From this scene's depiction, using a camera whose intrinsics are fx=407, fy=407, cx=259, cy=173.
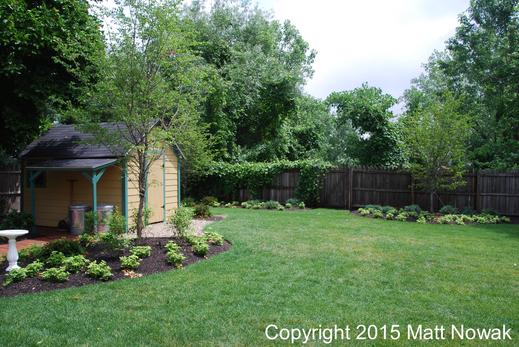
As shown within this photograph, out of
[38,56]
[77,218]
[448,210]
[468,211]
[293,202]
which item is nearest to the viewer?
[77,218]

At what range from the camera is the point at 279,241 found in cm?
926

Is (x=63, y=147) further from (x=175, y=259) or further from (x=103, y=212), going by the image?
(x=175, y=259)

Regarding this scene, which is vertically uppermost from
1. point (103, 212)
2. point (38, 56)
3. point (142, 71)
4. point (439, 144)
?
point (38, 56)

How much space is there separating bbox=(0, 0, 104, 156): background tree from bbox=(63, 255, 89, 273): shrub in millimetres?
4598

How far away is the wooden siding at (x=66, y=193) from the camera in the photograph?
11.5 meters

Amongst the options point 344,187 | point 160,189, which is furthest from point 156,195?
point 344,187

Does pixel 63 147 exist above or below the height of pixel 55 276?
above

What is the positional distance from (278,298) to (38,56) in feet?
32.8

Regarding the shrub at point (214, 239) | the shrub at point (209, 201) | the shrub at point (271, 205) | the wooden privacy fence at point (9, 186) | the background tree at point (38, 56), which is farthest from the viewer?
the shrub at point (209, 201)

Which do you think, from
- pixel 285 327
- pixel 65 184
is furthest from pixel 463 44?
pixel 285 327

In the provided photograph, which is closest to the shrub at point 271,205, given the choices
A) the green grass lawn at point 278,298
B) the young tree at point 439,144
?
the young tree at point 439,144

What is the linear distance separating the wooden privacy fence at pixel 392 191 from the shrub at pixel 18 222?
986cm

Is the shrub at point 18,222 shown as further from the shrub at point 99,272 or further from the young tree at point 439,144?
the young tree at point 439,144

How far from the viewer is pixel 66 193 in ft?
39.9
